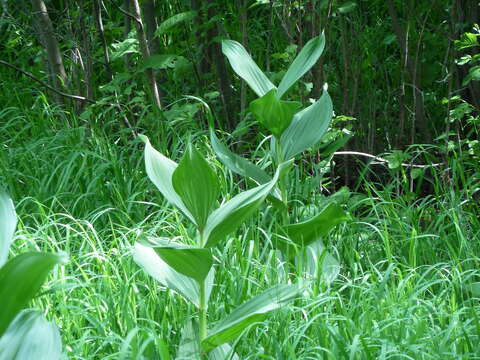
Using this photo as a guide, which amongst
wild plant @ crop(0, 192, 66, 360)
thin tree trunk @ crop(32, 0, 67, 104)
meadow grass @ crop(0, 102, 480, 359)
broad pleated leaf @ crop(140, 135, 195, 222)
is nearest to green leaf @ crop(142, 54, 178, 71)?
meadow grass @ crop(0, 102, 480, 359)

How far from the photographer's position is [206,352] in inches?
68.4

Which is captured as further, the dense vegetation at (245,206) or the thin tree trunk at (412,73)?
the thin tree trunk at (412,73)

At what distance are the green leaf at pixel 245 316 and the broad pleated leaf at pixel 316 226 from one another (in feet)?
1.70

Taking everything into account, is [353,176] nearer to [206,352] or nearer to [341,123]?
[341,123]

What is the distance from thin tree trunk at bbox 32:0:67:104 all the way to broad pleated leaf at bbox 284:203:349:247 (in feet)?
7.17

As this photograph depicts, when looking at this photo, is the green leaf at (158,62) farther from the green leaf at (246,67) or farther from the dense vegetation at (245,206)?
the green leaf at (246,67)

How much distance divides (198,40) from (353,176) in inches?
42.4

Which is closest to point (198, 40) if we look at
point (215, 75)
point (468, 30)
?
point (215, 75)

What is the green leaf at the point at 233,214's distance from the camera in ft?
5.54

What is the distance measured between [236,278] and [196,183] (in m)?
0.56

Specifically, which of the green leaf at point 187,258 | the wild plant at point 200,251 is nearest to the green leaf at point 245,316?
the wild plant at point 200,251

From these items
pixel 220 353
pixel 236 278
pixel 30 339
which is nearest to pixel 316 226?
pixel 236 278

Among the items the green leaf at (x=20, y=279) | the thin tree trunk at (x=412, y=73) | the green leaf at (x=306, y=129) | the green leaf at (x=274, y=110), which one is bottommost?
the thin tree trunk at (x=412, y=73)

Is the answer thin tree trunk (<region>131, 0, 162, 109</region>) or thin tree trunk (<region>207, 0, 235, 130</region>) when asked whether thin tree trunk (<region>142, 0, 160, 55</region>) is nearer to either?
thin tree trunk (<region>207, 0, 235, 130</region>)
